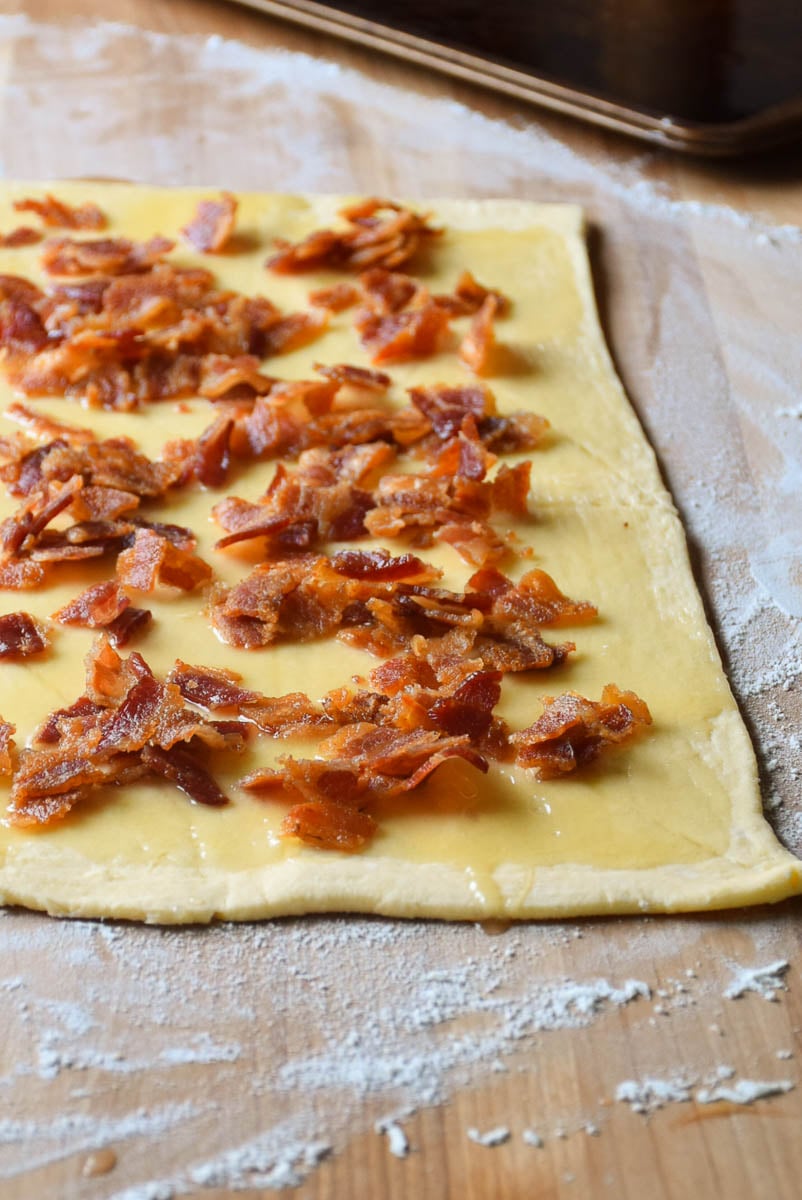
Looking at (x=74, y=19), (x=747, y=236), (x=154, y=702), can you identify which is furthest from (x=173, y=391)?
(x=74, y=19)

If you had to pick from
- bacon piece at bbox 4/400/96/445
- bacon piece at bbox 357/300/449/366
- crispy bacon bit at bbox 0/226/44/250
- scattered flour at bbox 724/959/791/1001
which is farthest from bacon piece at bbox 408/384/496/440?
scattered flour at bbox 724/959/791/1001

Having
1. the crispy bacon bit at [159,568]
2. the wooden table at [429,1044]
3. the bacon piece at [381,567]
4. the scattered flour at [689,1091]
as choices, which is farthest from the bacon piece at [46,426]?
the scattered flour at [689,1091]

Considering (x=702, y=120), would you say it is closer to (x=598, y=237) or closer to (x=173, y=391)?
(x=598, y=237)

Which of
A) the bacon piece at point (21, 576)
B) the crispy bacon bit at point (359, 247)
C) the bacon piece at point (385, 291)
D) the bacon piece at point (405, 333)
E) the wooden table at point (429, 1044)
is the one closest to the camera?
the wooden table at point (429, 1044)

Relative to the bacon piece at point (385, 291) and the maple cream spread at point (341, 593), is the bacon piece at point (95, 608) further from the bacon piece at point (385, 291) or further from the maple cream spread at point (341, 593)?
the bacon piece at point (385, 291)

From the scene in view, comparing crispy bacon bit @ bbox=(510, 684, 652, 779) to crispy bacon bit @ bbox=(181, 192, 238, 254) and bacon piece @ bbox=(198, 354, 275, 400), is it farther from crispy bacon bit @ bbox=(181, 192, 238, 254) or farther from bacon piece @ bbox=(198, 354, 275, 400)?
crispy bacon bit @ bbox=(181, 192, 238, 254)

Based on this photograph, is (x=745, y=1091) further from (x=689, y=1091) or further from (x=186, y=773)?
(x=186, y=773)
